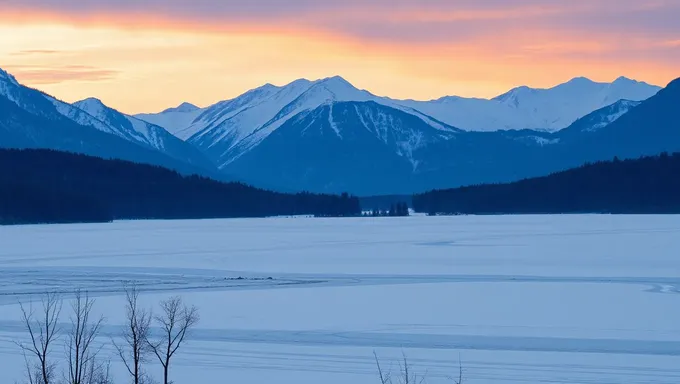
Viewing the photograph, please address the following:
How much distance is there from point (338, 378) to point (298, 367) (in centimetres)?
123

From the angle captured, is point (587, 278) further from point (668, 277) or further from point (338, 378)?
point (338, 378)

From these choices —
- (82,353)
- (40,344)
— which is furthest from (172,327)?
(82,353)

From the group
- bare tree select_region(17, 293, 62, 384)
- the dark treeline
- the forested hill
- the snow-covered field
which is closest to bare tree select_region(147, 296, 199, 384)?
the snow-covered field

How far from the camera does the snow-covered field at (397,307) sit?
2200cm

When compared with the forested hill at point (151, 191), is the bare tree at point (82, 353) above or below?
below

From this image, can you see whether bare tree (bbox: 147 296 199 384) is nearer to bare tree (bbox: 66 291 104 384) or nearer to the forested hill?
bare tree (bbox: 66 291 104 384)

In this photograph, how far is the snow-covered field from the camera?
22000 millimetres

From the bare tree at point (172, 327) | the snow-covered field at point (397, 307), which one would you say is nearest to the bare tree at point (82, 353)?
the snow-covered field at point (397, 307)

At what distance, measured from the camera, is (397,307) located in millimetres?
30625

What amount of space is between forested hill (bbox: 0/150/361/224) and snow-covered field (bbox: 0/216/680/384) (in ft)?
303

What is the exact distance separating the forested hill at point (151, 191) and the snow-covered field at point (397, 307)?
92478 mm

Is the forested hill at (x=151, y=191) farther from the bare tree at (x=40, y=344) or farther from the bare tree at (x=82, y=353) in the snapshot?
the bare tree at (x=82, y=353)

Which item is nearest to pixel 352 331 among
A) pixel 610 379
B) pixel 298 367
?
pixel 298 367

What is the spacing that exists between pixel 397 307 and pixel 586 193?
120 m
